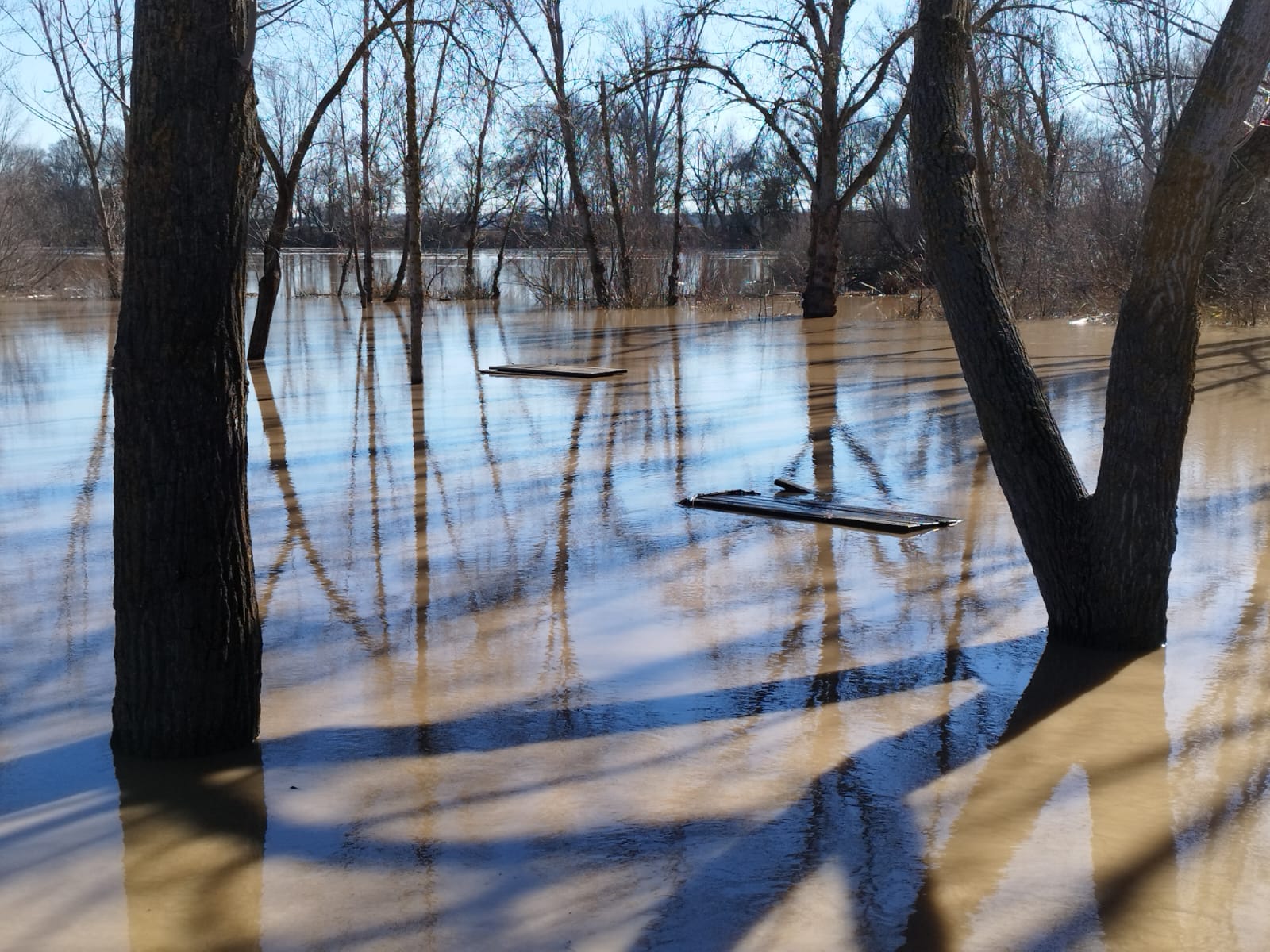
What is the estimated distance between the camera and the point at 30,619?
259 inches

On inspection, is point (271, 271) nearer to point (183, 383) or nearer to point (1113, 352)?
point (183, 383)

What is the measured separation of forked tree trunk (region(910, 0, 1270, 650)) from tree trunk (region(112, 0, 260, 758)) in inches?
120

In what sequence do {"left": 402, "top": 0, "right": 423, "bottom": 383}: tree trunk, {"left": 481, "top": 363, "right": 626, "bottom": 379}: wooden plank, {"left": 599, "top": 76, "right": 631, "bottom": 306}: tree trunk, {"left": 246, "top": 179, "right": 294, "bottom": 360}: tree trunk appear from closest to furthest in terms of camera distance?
{"left": 402, "top": 0, "right": 423, "bottom": 383}: tree trunk
{"left": 246, "top": 179, "right": 294, "bottom": 360}: tree trunk
{"left": 481, "top": 363, "right": 626, "bottom": 379}: wooden plank
{"left": 599, "top": 76, "right": 631, "bottom": 306}: tree trunk

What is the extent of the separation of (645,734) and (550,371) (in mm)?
12424

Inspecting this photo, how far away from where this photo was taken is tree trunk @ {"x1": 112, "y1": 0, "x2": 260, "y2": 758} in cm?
444

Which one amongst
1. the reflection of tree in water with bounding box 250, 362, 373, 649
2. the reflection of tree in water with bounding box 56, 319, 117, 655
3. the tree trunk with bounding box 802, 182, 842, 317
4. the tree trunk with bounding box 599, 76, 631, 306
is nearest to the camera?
the reflection of tree in water with bounding box 56, 319, 117, 655

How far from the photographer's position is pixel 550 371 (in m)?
17.2

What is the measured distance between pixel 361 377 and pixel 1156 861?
568 inches

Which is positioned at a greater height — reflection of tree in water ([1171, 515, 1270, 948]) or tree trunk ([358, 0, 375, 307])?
tree trunk ([358, 0, 375, 307])

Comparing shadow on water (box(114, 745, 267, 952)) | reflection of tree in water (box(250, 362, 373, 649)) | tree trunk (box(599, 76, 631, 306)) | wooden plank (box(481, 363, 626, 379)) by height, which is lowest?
shadow on water (box(114, 745, 267, 952))

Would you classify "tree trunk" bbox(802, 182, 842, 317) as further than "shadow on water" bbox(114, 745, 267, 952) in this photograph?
Yes

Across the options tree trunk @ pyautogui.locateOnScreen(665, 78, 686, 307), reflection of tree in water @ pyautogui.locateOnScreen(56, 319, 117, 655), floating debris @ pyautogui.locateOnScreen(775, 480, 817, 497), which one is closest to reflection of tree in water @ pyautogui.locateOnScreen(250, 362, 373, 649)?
reflection of tree in water @ pyautogui.locateOnScreen(56, 319, 117, 655)

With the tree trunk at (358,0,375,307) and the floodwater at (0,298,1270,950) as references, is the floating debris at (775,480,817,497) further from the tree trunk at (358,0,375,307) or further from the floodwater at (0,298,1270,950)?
the tree trunk at (358,0,375,307)

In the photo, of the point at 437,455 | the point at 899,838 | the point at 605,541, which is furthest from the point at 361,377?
the point at 899,838
